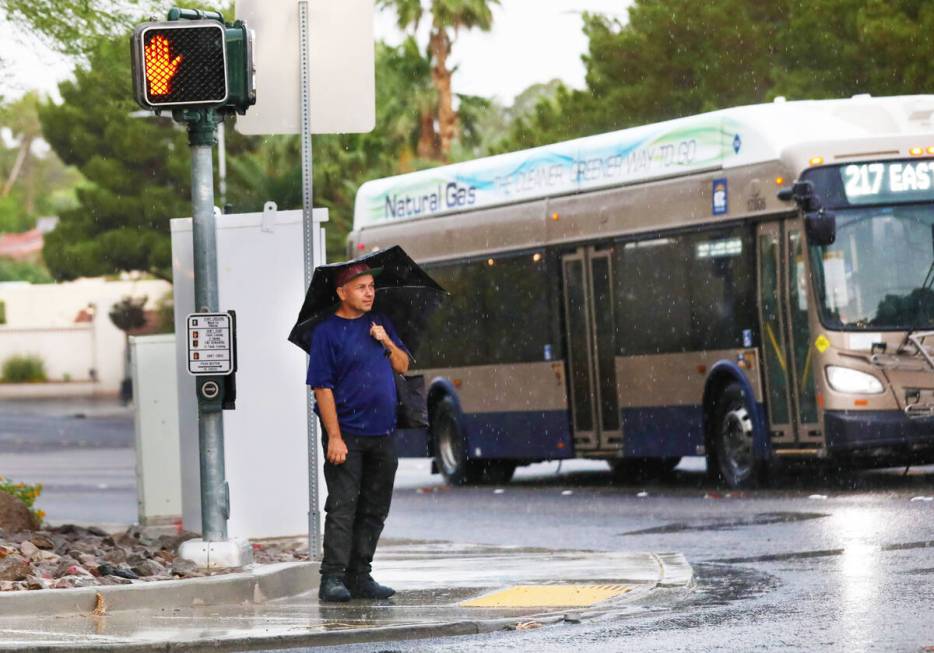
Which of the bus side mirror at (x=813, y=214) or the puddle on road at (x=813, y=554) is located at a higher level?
the bus side mirror at (x=813, y=214)

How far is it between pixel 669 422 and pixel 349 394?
31.9ft

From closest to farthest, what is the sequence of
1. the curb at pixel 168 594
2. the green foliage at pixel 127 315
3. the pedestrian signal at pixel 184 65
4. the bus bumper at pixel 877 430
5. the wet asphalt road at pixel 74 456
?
the curb at pixel 168 594 < the pedestrian signal at pixel 184 65 < the bus bumper at pixel 877 430 < the wet asphalt road at pixel 74 456 < the green foliage at pixel 127 315

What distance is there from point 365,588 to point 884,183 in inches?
342

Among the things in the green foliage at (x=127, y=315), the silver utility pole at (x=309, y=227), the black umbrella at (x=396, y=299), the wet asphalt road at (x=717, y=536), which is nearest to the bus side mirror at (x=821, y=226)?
the wet asphalt road at (x=717, y=536)

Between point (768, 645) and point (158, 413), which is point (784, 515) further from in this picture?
point (768, 645)

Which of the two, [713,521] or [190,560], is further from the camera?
[713,521]

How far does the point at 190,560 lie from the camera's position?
11320 mm

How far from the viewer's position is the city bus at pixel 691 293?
1791 centimetres

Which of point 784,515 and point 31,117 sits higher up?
point 31,117

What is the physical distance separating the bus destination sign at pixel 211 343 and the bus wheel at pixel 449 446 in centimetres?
1189

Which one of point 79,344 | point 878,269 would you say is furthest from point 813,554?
point 79,344

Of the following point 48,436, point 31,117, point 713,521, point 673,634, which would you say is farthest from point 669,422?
point 31,117

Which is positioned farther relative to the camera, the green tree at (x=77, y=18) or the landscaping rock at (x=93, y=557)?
the green tree at (x=77, y=18)

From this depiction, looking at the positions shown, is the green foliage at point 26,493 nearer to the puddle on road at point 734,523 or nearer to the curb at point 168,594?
the curb at point 168,594
